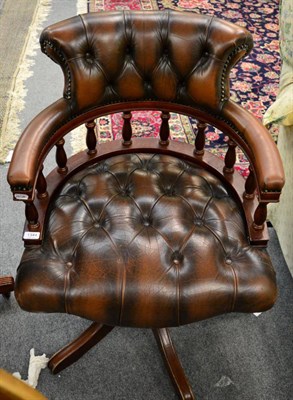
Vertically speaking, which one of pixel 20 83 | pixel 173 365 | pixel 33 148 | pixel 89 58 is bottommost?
pixel 173 365

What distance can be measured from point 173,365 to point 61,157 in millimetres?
678

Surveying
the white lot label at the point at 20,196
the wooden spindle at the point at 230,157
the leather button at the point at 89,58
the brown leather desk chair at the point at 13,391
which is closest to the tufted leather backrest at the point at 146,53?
the leather button at the point at 89,58

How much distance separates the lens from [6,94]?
2.42 m

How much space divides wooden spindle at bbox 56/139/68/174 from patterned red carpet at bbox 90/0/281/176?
Result: 94 centimetres

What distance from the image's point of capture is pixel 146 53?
1.18 meters

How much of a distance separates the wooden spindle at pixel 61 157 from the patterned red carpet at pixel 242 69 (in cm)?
94

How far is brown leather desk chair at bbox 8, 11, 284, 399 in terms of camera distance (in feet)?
3.27

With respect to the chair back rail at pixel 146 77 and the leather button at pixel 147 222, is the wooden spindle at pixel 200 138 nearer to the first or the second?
the chair back rail at pixel 146 77

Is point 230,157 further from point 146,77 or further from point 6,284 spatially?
point 6,284

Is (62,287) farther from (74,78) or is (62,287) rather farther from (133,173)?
(74,78)

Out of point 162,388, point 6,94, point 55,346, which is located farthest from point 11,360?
point 6,94

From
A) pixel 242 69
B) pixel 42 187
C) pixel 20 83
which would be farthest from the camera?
pixel 242 69

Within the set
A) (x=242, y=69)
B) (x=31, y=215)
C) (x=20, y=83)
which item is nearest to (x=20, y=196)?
(x=31, y=215)

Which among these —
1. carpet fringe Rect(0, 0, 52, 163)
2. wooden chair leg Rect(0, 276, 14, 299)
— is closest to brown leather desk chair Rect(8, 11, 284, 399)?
wooden chair leg Rect(0, 276, 14, 299)
